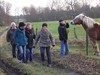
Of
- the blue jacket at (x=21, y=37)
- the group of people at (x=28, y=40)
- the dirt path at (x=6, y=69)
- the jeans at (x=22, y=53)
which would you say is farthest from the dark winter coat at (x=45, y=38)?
the dirt path at (x=6, y=69)

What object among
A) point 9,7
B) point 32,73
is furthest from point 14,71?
point 9,7

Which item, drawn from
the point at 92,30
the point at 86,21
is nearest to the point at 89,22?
the point at 86,21

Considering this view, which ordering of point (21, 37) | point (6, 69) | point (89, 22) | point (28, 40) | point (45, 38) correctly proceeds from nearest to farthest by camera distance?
point (6, 69) → point (45, 38) → point (21, 37) → point (28, 40) → point (89, 22)

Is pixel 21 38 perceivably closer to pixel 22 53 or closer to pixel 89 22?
pixel 22 53

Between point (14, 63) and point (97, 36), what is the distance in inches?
177

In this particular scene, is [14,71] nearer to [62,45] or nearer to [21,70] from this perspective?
[21,70]

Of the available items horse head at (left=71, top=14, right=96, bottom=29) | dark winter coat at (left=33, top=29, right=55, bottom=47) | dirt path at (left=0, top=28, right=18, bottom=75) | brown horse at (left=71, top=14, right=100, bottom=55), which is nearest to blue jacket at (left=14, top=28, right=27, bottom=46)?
dark winter coat at (left=33, top=29, right=55, bottom=47)

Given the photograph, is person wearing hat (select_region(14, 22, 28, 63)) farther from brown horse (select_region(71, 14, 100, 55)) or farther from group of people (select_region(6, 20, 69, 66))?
brown horse (select_region(71, 14, 100, 55))

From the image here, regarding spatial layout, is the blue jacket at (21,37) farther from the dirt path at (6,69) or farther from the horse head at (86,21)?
the horse head at (86,21)

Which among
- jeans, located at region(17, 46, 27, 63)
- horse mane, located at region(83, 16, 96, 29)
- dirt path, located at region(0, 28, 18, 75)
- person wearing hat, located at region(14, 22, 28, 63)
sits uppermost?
horse mane, located at region(83, 16, 96, 29)

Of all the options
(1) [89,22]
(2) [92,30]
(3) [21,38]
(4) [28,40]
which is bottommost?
(4) [28,40]

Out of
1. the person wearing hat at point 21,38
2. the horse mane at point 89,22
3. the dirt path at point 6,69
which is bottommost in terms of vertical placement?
the dirt path at point 6,69

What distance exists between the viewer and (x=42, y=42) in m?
12.4

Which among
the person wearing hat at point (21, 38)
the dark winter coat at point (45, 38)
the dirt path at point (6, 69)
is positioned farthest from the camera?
the person wearing hat at point (21, 38)
